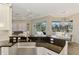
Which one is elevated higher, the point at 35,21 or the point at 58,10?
the point at 58,10

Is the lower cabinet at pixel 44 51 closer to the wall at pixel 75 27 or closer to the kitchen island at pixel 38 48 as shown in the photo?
the kitchen island at pixel 38 48

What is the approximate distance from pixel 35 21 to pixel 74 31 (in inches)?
21.4

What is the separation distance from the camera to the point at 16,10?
1.78 metres

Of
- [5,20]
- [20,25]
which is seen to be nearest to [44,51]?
[20,25]

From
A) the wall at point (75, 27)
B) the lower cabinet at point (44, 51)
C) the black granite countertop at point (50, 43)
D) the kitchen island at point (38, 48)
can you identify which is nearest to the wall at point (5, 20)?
the kitchen island at point (38, 48)

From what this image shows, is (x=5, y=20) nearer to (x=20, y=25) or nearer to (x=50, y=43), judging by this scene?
(x=20, y=25)

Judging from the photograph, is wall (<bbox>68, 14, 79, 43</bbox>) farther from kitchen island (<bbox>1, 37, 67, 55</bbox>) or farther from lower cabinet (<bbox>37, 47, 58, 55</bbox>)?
lower cabinet (<bbox>37, 47, 58, 55</bbox>)

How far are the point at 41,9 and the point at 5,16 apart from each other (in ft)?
1.62

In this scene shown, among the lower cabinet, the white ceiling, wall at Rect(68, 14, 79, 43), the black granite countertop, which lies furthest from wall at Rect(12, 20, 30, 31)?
wall at Rect(68, 14, 79, 43)

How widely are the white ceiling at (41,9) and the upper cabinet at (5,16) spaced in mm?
69

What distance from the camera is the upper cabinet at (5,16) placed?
69.3 inches

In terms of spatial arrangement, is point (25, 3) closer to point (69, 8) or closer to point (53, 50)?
point (69, 8)

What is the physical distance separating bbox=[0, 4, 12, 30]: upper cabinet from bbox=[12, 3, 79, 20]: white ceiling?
0.23ft
